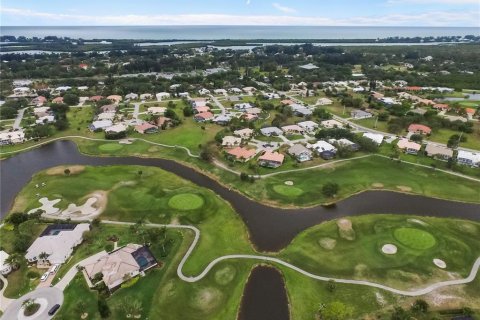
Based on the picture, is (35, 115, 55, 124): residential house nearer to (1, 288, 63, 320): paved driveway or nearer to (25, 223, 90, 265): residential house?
(25, 223, 90, 265): residential house

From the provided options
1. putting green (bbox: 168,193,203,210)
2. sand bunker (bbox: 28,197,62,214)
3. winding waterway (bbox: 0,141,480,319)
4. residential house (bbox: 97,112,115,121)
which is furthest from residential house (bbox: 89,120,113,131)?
putting green (bbox: 168,193,203,210)

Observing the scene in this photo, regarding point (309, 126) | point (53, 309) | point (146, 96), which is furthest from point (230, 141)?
point (146, 96)

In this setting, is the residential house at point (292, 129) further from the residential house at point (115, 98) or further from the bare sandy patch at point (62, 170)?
the residential house at point (115, 98)

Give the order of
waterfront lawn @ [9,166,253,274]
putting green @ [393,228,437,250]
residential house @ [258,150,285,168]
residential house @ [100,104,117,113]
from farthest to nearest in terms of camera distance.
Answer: residential house @ [100,104,117,113] → residential house @ [258,150,285,168] → waterfront lawn @ [9,166,253,274] → putting green @ [393,228,437,250]

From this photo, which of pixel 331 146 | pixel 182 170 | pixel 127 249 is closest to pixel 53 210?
pixel 127 249

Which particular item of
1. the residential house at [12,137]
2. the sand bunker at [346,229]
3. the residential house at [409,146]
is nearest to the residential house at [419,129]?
the residential house at [409,146]

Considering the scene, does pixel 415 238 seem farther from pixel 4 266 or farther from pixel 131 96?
pixel 131 96
